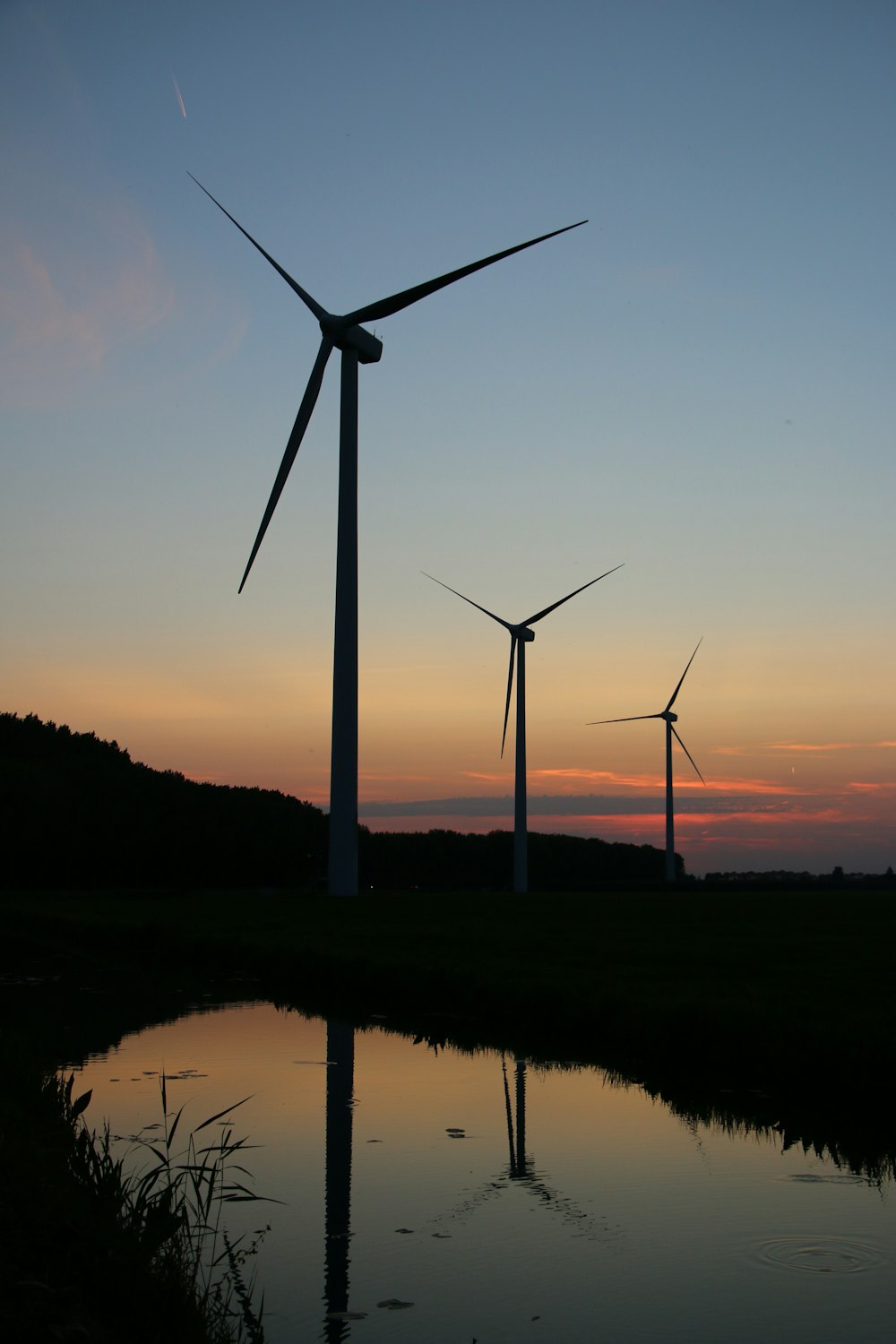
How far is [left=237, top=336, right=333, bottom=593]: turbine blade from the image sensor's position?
145 feet

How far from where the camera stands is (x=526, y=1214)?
11.5 metres

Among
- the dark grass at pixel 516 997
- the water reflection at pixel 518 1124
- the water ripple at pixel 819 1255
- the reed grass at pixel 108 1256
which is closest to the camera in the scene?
the reed grass at pixel 108 1256

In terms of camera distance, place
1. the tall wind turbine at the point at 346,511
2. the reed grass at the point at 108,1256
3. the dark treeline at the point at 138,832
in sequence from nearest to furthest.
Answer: the reed grass at the point at 108,1256 → the tall wind turbine at the point at 346,511 → the dark treeline at the point at 138,832

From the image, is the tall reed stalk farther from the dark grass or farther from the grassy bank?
the grassy bank

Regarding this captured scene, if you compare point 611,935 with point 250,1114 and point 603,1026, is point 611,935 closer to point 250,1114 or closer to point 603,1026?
point 603,1026

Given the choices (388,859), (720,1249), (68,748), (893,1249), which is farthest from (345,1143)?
(68,748)

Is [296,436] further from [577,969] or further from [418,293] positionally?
[577,969]

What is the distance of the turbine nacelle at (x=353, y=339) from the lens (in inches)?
2036

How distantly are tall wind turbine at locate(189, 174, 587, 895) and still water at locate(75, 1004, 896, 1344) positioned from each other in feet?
99.4

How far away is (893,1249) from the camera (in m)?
10.6

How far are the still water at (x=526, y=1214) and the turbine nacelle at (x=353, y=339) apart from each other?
38.3 meters

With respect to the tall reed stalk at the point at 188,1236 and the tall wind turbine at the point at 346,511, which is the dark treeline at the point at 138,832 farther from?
the tall reed stalk at the point at 188,1236

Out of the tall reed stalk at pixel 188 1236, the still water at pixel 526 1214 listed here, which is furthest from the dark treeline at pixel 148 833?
the tall reed stalk at pixel 188 1236

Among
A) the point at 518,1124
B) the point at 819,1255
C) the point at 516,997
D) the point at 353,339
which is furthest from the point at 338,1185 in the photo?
the point at 353,339
